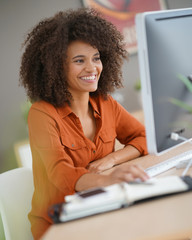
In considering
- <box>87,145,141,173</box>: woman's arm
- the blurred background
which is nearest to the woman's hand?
<box>87,145,141,173</box>: woman's arm

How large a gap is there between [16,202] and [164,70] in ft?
2.61

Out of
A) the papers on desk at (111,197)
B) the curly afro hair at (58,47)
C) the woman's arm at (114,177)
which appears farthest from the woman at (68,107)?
the papers on desk at (111,197)

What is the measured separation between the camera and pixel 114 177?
962 mm

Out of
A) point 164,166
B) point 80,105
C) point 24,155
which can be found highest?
point 80,105

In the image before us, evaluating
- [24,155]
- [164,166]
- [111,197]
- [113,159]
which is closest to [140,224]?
[111,197]

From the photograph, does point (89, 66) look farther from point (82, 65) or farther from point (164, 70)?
point (164, 70)

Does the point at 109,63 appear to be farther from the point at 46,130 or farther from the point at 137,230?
the point at 137,230

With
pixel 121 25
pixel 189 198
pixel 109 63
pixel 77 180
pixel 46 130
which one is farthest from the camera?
pixel 121 25

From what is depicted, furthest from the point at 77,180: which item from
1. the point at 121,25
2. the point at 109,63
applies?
the point at 121,25

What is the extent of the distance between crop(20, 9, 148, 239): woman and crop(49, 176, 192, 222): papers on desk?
0.36 m

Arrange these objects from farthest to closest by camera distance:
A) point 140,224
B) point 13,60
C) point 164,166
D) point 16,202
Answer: point 13,60 → point 16,202 → point 164,166 → point 140,224

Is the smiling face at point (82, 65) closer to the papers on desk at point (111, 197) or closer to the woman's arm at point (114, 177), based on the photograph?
the woman's arm at point (114, 177)

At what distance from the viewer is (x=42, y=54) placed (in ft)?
4.67

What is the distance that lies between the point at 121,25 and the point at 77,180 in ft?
9.41
